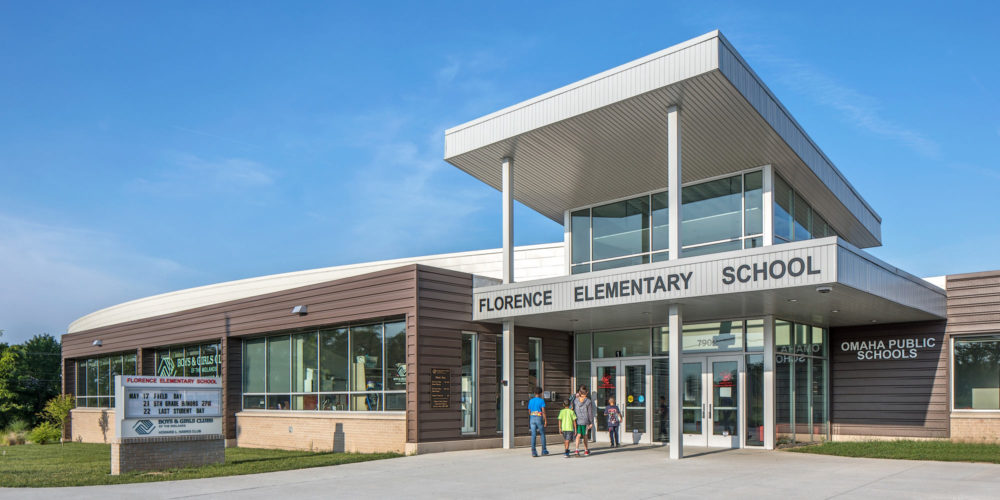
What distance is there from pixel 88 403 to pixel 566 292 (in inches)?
1015

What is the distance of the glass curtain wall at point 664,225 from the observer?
17.5 meters

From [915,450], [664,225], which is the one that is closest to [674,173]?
[664,225]

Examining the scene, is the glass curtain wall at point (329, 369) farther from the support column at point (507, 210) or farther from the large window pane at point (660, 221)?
the large window pane at point (660, 221)

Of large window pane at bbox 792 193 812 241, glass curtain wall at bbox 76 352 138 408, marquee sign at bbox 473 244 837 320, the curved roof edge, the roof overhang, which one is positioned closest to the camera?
marquee sign at bbox 473 244 837 320

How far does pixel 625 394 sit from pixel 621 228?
414 centimetres

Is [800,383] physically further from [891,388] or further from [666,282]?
[666,282]

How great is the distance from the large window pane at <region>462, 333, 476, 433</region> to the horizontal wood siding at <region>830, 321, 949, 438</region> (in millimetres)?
8901

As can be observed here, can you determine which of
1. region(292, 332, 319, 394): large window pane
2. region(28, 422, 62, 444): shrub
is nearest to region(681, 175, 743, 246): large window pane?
region(292, 332, 319, 394): large window pane

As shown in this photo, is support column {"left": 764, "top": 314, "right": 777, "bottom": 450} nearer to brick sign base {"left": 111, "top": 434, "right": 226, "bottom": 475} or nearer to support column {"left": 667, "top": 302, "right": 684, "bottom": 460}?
support column {"left": 667, "top": 302, "right": 684, "bottom": 460}

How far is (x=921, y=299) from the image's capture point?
55.6 ft

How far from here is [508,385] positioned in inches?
726

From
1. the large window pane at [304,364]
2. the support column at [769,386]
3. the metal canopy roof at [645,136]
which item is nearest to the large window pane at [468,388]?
the metal canopy roof at [645,136]

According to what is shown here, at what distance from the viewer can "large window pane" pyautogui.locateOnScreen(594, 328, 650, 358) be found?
19719 millimetres

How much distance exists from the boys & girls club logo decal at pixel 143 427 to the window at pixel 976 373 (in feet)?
56.4
